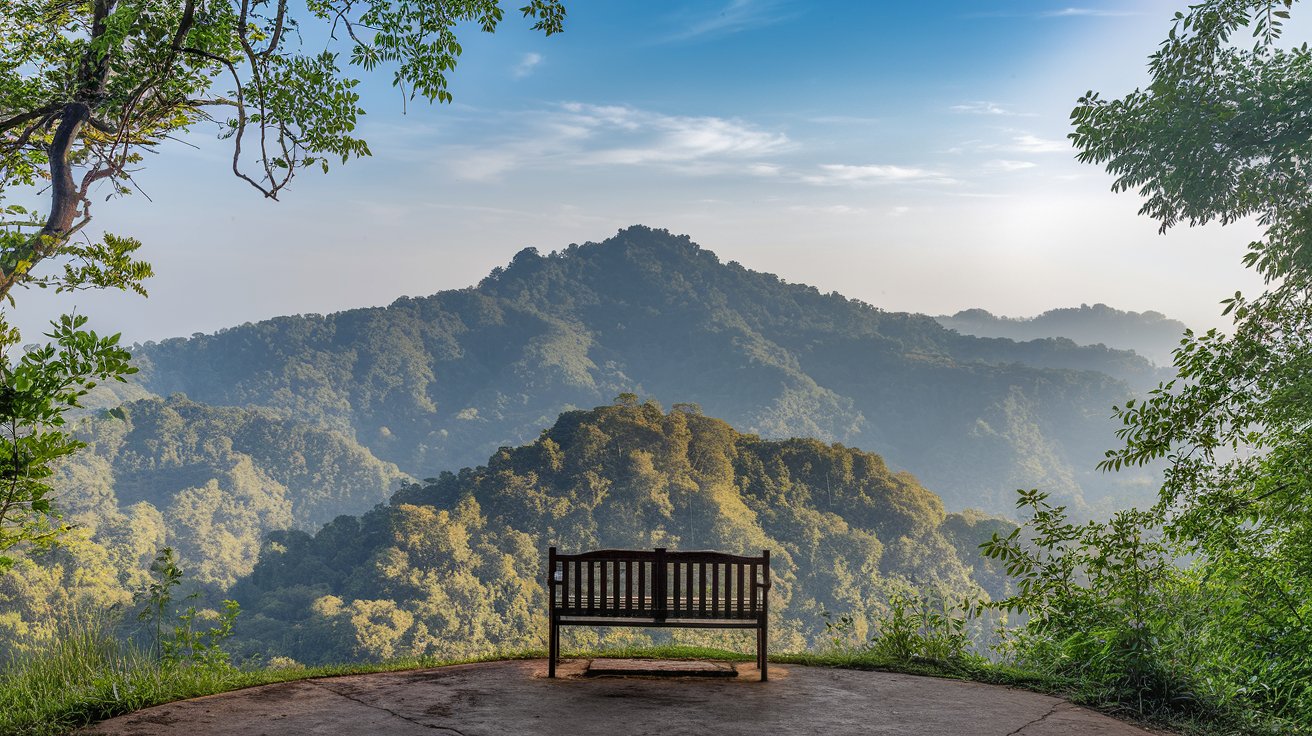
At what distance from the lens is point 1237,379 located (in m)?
6.63

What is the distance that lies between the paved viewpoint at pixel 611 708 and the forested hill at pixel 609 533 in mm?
38403

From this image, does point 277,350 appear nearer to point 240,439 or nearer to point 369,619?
point 240,439

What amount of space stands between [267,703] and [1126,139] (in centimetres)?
761

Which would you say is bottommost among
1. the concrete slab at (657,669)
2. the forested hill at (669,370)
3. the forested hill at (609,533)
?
the forested hill at (609,533)

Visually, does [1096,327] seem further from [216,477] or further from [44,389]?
[44,389]

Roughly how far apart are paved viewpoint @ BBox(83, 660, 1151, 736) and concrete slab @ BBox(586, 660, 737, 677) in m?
0.09

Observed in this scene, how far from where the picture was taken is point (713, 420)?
57875 mm

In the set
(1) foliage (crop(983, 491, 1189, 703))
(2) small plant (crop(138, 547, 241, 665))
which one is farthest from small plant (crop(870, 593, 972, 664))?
(2) small plant (crop(138, 547, 241, 665))

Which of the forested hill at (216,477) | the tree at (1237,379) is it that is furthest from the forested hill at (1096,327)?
the tree at (1237,379)

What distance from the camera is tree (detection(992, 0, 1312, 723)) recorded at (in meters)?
5.56

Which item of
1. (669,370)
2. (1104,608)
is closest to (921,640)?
(1104,608)

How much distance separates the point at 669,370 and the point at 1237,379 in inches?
4484

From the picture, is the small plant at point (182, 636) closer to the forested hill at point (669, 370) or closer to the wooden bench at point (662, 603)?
the wooden bench at point (662, 603)

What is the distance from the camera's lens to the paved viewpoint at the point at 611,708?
190 inches
